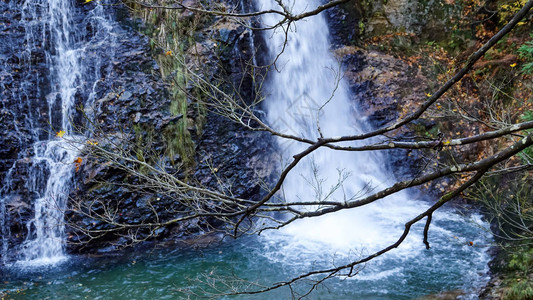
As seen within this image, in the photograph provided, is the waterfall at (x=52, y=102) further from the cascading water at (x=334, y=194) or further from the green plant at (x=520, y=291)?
the green plant at (x=520, y=291)

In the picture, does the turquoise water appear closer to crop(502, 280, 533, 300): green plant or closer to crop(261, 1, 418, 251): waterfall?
crop(502, 280, 533, 300): green plant

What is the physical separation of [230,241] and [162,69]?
490 centimetres

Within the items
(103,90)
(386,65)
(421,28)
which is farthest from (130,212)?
(421,28)

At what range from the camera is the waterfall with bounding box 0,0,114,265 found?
Result: 8656mm

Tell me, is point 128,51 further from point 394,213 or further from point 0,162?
point 394,213

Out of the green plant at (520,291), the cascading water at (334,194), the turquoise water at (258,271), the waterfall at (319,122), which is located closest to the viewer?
the green plant at (520,291)

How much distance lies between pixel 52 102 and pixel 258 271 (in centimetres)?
687

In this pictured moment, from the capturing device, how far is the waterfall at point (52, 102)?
8.66 meters

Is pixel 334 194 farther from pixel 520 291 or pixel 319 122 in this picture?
pixel 520 291

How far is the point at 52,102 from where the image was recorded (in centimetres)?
958

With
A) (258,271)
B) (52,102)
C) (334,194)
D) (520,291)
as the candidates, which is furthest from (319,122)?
(52,102)

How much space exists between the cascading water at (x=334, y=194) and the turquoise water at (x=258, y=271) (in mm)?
41

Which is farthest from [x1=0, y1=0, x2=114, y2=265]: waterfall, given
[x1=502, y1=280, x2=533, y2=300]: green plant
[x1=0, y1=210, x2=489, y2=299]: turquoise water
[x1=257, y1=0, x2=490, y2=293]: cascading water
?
[x1=502, y1=280, x2=533, y2=300]: green plant

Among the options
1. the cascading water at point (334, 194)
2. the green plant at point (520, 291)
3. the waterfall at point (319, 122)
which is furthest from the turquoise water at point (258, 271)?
the waterfall at point (319, 122)
